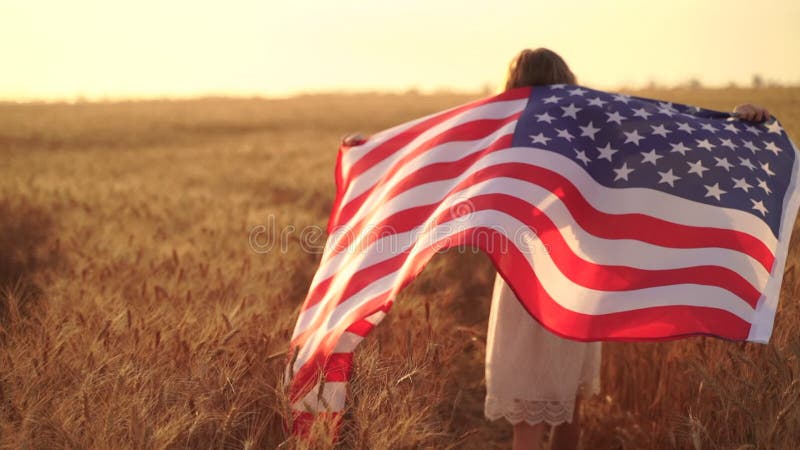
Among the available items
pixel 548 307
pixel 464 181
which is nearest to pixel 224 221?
pixel 464 181

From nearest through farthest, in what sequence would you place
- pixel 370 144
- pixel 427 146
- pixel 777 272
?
pixel 777 272, pixel 427 146, pixel 370 144

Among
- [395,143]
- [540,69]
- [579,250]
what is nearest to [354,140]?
[395,143]

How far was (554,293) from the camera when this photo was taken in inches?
87.9

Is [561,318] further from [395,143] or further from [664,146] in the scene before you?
[395,143]

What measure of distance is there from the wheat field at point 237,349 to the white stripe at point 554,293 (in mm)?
196

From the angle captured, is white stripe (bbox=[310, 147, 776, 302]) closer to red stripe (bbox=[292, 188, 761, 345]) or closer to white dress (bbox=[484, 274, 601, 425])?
red stripe (bbox=[292, 188, 761, 345])

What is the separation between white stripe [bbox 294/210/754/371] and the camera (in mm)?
2139

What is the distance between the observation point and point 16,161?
8.84 meters

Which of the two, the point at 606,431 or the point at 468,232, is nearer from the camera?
the point at 468,232

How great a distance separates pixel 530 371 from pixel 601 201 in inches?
29.4

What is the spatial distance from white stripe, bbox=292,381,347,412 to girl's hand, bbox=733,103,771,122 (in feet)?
7.18

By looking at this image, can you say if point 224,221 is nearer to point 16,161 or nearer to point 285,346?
point 285,346

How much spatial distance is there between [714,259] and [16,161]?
9409 millimetres

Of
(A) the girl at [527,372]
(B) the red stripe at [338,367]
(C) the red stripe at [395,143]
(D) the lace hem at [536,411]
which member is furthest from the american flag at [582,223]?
(D) the lace hem at [536,411]
